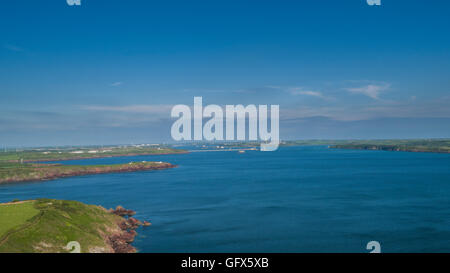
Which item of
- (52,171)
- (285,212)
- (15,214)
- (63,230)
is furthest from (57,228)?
(52,171)

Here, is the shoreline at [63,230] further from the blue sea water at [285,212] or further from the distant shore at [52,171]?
the distant shore at [52,171]

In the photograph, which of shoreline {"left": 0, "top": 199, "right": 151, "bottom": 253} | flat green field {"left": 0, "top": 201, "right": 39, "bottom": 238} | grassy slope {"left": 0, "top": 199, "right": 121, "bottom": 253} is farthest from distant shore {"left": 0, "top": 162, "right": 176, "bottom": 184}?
grassy slope {"left": 0, "top": 199, "right": 121, "bottom": 253}

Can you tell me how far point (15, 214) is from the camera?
29922mm

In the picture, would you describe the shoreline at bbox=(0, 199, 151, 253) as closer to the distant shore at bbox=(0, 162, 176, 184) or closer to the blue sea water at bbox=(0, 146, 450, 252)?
the blue sea water at bbox=(0, 146, 450, 252)

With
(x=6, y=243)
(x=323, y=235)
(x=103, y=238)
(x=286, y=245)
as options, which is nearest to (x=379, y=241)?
(x=323, y=235)

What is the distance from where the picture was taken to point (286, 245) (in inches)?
1244

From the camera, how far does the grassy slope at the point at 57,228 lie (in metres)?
24.3

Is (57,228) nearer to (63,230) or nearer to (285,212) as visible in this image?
(63,230)

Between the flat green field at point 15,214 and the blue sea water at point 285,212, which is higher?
the flat green field at point 15,214

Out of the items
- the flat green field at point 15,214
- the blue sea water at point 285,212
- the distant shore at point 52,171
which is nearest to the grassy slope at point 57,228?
the flat green field at point 15,214
